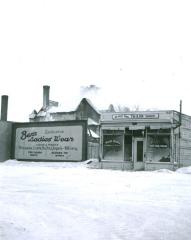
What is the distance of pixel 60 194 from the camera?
12.4 metres

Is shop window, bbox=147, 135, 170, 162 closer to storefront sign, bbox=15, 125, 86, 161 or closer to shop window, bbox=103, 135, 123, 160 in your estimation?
shop window, bbox=103, 135, 123, 160

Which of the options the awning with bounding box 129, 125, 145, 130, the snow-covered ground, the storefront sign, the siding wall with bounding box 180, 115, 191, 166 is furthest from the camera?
the storefront sign

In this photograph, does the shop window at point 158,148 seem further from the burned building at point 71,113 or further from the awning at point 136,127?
the burned building at point 71,113

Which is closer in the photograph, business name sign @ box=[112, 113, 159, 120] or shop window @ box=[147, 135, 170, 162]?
shop window @ box=[147, 135, 170, 162]

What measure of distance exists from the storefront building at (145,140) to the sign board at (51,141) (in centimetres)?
321

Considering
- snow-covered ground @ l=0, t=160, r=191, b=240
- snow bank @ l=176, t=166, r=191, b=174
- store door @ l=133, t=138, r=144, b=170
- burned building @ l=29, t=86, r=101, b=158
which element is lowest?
snow-covered ground @ l=0, t=160, r=191, b=240

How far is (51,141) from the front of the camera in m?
33.1

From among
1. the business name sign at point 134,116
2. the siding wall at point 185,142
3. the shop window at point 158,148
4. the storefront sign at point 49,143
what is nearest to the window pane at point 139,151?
the shop window at point 158,148

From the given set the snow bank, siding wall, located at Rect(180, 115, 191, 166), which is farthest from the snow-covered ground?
siding wall, located at Rect(180, 115, 191, 166)

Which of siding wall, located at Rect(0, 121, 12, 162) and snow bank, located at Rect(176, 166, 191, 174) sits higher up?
siding wall, located at Rect(0, 121, 12, 162)

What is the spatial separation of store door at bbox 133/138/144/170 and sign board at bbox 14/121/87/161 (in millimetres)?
4960

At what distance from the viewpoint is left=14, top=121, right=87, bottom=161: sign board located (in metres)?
31.7

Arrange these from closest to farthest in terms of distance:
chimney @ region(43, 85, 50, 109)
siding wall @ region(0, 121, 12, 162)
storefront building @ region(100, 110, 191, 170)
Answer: storefront building @ region(100, 110, 191, 170) < siding wall @ region(0, 121, 12, 162) < chimney @ region(43, 85, 50, 109)

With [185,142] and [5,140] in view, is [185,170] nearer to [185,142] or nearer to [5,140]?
[185,142]
